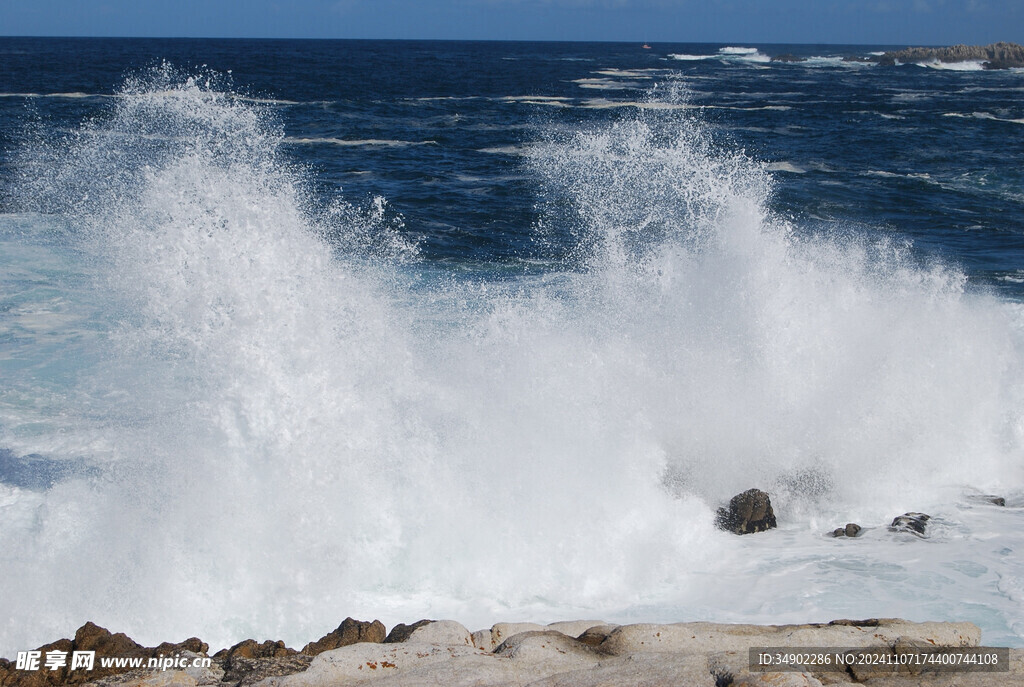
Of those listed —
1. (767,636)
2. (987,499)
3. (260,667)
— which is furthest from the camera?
(987,499)

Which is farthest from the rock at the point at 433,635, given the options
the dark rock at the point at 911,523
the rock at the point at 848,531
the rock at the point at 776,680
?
the dark rock at the point at 911,523

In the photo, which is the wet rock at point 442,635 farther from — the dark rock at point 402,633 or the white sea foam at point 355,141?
the white sea foam at point 355,141

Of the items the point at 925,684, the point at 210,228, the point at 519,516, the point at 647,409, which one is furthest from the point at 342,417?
the point at 925,684

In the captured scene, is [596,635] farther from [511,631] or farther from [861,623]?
[861,623]

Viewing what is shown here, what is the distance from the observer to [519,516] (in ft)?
25.3

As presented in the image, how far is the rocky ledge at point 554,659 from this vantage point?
159 inches

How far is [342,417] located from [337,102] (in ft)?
116

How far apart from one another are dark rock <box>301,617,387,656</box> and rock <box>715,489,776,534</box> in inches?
156

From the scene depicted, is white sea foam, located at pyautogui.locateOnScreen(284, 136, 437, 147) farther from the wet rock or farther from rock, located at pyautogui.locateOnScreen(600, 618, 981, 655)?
rock, located at pyautogui.locateOnScreen(600, 618, 981, 655)

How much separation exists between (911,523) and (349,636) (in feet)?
18.2

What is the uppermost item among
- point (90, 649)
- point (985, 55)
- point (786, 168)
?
point (985, 55)

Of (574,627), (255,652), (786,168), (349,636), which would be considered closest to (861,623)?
(574,627)

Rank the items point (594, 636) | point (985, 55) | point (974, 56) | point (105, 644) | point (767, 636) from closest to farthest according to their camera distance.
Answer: point (767, 636), point (594, 636), point (105, 644), point (985, 55), point (974, 56)

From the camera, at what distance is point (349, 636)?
5215 mm
